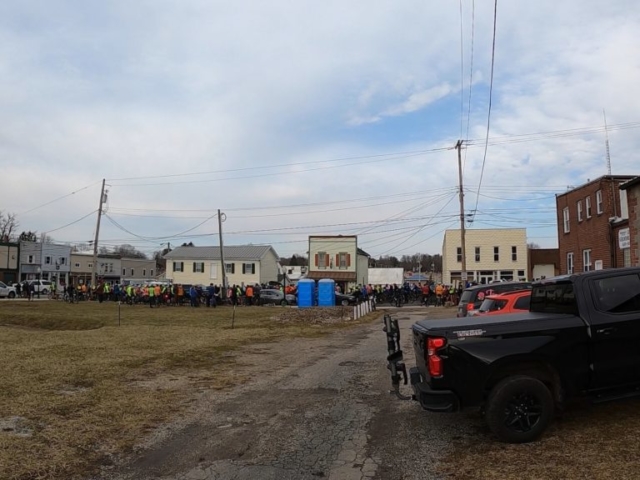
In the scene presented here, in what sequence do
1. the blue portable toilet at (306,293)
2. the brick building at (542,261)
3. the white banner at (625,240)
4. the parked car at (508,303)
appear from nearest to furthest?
the parked car at (508,303) < the white banner at (625,240) < the blue portable toilet at (306,293) < the brick building at (542,261)

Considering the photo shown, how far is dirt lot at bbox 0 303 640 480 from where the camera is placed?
5.06 meters

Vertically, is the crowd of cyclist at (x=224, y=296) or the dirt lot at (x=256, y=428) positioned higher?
the crowd of cyclist at (x=224, y=296)

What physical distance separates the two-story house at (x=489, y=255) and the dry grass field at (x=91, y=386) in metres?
39.9

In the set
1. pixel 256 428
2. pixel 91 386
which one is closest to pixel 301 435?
pixel 256 428

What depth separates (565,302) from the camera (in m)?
6.08

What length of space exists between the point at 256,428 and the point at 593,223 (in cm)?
2492

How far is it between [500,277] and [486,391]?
51726mm

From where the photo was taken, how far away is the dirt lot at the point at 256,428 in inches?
199

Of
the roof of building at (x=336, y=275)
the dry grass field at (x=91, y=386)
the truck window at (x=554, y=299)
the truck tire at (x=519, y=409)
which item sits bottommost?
Result: the dry grass field at (x=91, y=386)

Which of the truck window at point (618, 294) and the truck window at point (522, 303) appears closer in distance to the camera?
the truck window at point (618, 294)

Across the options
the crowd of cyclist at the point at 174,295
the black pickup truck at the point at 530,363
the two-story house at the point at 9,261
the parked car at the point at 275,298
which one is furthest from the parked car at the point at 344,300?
the two-story house at the point at 9,261

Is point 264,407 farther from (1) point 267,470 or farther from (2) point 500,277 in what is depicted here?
(2) point 500,277

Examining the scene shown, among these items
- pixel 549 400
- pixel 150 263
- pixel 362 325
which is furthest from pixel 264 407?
pixel 150 263

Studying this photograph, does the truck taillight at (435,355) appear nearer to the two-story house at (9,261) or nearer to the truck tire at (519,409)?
the truck tire at (519,409)
